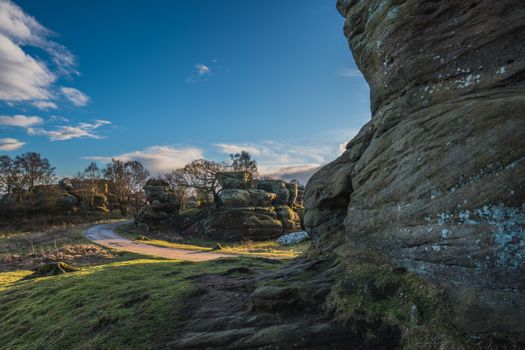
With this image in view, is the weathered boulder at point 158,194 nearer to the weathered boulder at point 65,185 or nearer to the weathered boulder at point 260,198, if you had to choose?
the weathered boulder at point 260,198

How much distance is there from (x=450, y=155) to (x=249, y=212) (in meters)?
50.4

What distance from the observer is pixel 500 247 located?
19.5ft

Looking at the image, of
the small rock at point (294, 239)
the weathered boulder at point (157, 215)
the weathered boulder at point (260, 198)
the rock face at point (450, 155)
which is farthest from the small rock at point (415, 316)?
the weathered boulder at point (157, 215)

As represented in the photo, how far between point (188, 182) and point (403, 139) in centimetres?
7505

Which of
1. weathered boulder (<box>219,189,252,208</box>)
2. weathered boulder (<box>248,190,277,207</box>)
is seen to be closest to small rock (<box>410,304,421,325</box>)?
weathered boulder (<box>219,189,252,208</box>)

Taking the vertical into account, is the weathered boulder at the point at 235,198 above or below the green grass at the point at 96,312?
above

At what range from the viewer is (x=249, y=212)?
56531 mm

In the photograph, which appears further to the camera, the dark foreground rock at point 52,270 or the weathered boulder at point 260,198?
the weathered boulder at point 260,198

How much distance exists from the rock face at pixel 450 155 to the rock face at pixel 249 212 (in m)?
43.6

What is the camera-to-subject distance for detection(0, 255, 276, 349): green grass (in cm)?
922

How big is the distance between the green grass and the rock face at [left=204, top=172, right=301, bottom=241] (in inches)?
1478

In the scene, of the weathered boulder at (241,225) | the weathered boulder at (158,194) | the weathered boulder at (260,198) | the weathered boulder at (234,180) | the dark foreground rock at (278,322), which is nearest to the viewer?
the dark foreground rock at (278,322)

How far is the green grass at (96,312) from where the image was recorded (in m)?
9.22

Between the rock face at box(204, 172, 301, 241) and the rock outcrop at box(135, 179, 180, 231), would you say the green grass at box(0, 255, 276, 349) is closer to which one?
the rock face at box(204, 172, 301, 241)
